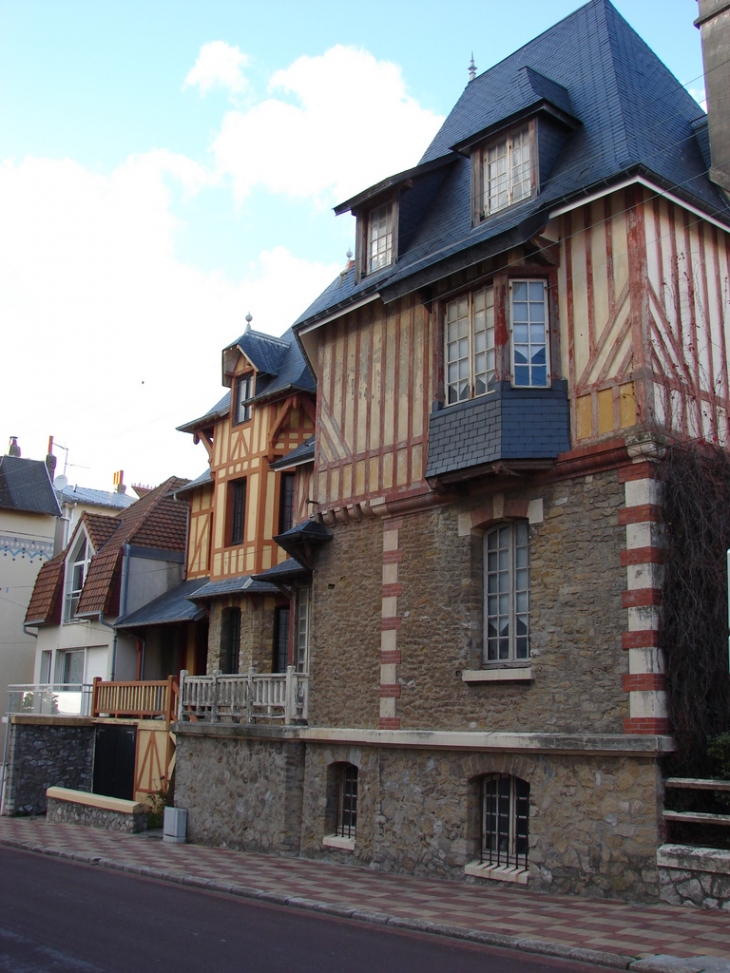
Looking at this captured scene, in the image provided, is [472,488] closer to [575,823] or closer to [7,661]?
[575,823]

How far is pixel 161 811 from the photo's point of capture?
17.9 m

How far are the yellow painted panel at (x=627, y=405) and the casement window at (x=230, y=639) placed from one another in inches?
440

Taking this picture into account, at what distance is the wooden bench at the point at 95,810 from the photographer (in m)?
17.2

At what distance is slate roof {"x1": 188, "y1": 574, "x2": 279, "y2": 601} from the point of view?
718 inches

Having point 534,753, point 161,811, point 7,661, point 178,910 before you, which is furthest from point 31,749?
point 534,753

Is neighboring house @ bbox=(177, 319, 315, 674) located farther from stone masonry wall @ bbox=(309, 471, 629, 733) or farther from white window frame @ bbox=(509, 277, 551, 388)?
white window frame @ bbox=(509, 277, 551, 388)

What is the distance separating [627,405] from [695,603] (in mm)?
2210

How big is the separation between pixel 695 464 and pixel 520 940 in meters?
5.20

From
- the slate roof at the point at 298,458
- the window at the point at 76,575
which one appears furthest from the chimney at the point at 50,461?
the slate roof at the point at 298,458

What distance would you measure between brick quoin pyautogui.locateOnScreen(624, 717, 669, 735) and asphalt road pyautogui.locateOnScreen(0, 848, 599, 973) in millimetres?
2736

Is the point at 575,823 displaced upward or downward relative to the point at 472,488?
downward

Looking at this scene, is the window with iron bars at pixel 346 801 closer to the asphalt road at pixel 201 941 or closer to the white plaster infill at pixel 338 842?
the white plaster infill at pixel 338 842

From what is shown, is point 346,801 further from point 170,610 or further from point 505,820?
point 170,610

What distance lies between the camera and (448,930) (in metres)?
8.20
